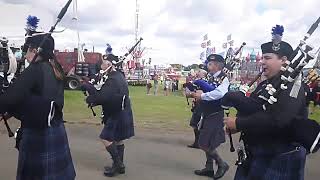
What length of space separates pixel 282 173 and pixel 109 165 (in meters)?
3.65

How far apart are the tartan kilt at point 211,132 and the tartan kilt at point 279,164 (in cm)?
260

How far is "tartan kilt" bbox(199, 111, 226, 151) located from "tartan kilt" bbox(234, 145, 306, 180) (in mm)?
2598

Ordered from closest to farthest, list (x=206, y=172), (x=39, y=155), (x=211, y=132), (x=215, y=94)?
(x=39, y=155)
(x=215, y=94)
(x=211, y=132)
(x=206, y=172)

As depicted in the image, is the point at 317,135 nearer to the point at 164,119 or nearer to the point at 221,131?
the point at 221,131

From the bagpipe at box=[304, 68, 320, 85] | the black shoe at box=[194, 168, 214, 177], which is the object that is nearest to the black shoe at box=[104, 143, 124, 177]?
the black shoe at box=[194, 168, 214, 177]

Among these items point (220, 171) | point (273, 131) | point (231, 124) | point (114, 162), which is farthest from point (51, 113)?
point (220, 171)

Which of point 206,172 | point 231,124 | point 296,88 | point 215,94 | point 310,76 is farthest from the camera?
point 310,76

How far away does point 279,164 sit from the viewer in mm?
3205

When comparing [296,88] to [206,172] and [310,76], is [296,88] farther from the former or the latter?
[310,76]

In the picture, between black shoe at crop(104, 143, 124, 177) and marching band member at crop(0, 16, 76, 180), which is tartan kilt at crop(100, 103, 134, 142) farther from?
marching band member at crop(0, 16, 76, 180)

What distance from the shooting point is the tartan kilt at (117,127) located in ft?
19.5

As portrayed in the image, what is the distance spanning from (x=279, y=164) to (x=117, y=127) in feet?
10.3

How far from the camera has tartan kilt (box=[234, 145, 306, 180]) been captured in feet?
10.5

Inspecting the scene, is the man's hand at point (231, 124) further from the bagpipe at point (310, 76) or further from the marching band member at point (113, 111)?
the marching band member at point (113, 111)
